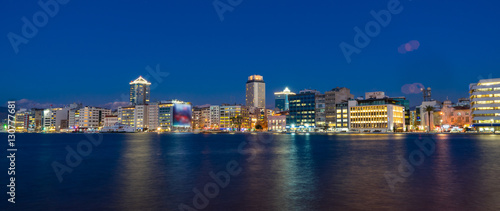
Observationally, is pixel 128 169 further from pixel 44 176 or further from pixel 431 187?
pixel 431 187

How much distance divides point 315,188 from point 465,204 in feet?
31.7

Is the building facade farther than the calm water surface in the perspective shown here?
Yes

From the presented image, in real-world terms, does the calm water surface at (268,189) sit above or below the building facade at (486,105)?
below

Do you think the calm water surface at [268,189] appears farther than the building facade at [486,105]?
No

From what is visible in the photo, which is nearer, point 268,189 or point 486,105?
point 268,189

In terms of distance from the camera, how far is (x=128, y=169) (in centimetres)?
3981

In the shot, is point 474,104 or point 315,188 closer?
point 315,188

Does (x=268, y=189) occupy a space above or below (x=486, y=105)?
below

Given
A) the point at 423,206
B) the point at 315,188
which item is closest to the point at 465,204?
the point at 423,206

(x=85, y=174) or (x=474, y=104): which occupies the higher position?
(x=474, y=104)

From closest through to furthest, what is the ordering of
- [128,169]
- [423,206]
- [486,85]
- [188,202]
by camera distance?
1. [423,206]
2. [188,202]
3. [128,169]
4. [486,85]

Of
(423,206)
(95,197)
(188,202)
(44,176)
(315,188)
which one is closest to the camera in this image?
(423,206)

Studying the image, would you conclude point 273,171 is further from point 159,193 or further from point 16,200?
point 16,200

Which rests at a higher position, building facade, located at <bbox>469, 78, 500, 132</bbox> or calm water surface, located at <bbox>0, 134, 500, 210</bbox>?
building facade, located at <bbox>469, 78, 500, 132</bbox>
